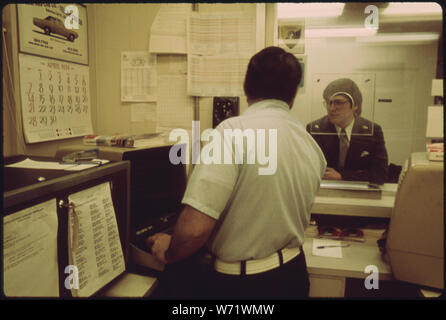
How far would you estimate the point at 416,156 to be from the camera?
4.60 ft

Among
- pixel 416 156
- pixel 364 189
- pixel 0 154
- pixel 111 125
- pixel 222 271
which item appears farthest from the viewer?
pixel 111 125

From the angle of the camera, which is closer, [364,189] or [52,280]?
[52,280]

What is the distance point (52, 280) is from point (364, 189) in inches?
53.2

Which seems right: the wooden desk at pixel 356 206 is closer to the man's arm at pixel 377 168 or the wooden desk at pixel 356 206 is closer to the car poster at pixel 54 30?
the man's arm at pixel 377 168

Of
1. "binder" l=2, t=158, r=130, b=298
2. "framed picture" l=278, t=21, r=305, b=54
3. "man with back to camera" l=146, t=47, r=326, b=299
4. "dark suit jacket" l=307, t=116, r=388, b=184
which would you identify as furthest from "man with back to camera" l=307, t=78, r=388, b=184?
"binder" l=2, t=158, r=130, b=298

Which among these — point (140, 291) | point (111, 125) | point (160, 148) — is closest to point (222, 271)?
point (140, 291)

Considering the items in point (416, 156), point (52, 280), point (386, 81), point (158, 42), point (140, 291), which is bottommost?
point (140, 291)

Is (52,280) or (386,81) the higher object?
(386,81)

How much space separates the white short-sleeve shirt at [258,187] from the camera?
1004mm

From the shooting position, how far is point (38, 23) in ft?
5.00

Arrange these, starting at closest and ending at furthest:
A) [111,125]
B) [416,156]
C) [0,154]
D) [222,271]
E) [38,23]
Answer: [0,154] < [222,271] < [416,156] < [38,23] < [111,125]

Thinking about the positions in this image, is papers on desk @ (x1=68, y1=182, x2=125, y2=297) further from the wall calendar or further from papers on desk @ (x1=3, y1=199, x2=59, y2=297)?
the wall calendar

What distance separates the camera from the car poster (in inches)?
57.9

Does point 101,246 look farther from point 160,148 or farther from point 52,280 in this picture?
point 160,148
